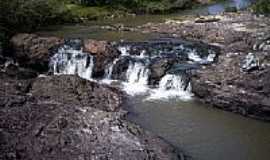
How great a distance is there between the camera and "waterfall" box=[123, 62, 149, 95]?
25.2m

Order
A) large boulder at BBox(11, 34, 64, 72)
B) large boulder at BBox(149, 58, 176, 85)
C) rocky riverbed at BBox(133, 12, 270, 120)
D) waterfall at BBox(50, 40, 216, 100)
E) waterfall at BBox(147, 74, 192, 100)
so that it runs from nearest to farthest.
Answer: rocky riverbed at BBox(133, 12, 270, 120) → waterfall at BBox(147, 74, 192, 100) → waterfall at BBox(50, 40, 216, 100) → large boulder at BBox(149, 58, 176, 85) → large boulder at BBox(11, 34, 64, 72)

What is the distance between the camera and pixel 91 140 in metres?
16.7

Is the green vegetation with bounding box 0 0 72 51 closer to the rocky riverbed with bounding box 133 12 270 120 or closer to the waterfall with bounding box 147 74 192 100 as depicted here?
the rocky riverbed with bounding box 133 12 270 120

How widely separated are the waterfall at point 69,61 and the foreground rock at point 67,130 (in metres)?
5.72

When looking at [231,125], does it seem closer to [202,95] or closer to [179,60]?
[202,95]

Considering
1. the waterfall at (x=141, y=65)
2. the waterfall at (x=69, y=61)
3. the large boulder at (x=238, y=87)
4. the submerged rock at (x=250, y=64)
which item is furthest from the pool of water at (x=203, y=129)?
the waterfall at (x=69, y=61)

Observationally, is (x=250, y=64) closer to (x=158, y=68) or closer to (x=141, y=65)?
(x=158, y=68)

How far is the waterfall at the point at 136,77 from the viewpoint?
2516 centimetres

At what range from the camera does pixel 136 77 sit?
26.0m

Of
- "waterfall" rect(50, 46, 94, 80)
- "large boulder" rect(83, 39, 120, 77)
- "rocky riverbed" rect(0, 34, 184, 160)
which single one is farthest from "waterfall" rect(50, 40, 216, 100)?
"rocky riverbed" rect(0, 34, 184, 160)

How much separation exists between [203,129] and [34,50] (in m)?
11.8

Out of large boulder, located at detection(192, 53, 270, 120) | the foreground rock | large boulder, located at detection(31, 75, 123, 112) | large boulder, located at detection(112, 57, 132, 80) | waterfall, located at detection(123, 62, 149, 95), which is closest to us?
the foreground rock

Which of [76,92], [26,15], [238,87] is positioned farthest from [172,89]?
[26,15]

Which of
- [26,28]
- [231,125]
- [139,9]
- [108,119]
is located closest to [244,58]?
[231,125]
